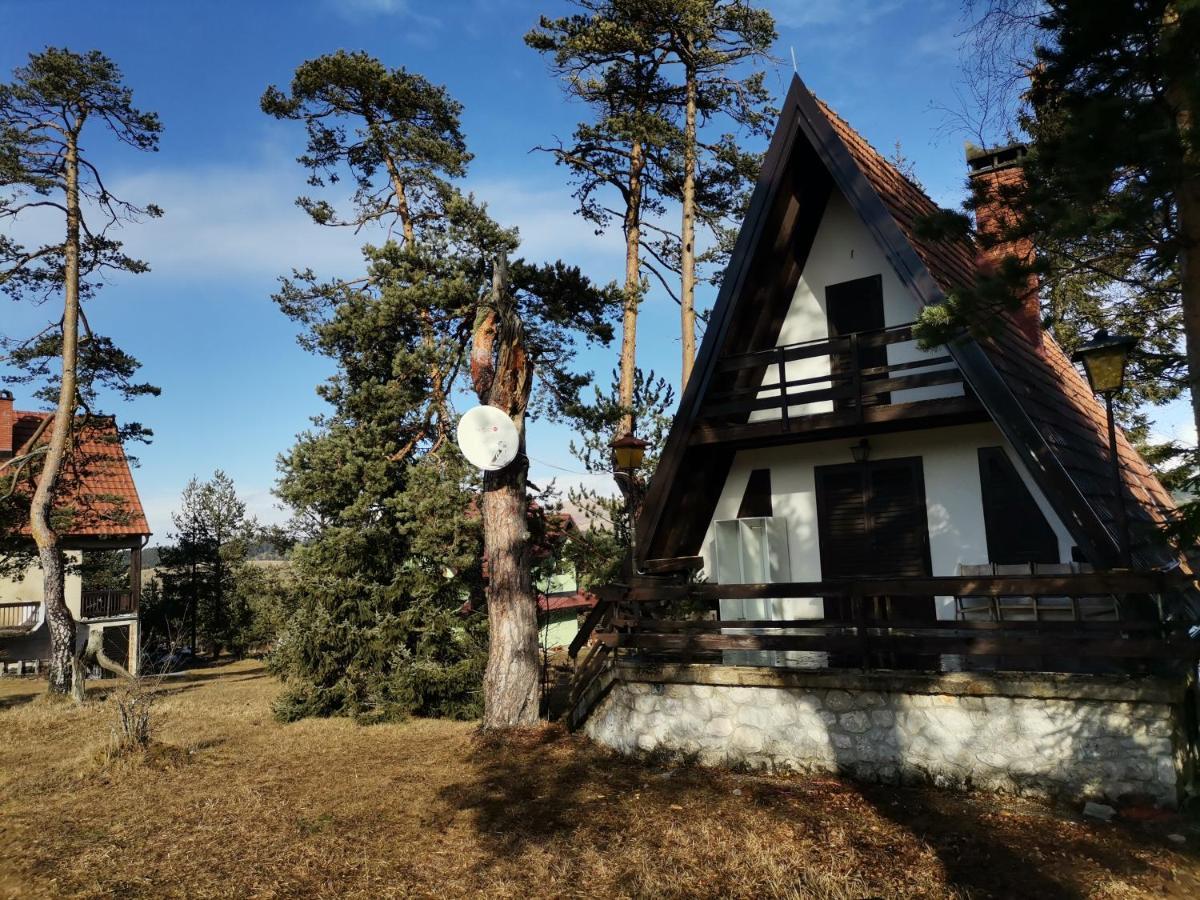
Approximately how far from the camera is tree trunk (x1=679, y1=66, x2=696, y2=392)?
17.2 metres

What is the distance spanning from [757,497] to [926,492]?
214cm

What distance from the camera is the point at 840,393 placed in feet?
29.9

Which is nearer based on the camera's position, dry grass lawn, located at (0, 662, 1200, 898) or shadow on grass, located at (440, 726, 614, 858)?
dry grass lawn, located at (0, 662, 1200, 898)

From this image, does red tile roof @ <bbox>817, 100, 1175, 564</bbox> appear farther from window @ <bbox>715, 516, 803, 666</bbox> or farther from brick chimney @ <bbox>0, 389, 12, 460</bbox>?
brick chimney @ <bbox>0, 389, 12, 460</bbox>

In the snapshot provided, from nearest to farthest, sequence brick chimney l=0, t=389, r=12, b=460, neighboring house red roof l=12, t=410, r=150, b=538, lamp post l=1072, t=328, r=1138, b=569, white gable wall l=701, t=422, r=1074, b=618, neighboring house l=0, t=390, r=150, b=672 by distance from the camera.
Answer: lamp post l=1072, t=328, r=1138, b=569, white gable wall l=701, t=422, r=1074, b=618, neighboring house red roof l=12, t=410, r=150, b=538, neighboring house l=0, t=390, r=150, b=672, brick chimney l=0, t=389, r=12, b=460

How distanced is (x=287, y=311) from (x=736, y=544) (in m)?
11.8

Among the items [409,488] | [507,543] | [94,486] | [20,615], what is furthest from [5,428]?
[507,543]

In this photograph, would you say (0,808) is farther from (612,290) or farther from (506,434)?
(612,290)

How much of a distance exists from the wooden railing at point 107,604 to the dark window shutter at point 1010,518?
24.9 meters

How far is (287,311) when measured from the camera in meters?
17.2

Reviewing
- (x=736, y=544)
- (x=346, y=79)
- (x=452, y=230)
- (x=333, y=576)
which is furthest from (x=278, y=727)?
(x=346, y=79)

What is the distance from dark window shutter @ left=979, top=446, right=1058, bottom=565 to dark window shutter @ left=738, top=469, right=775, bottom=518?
2.62 m

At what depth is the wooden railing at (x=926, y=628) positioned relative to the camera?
6.50m

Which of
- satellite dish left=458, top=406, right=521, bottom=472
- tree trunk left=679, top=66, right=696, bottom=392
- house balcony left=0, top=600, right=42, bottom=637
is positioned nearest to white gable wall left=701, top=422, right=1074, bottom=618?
satellite dish left=458, top=406, right=521, bottom=472
